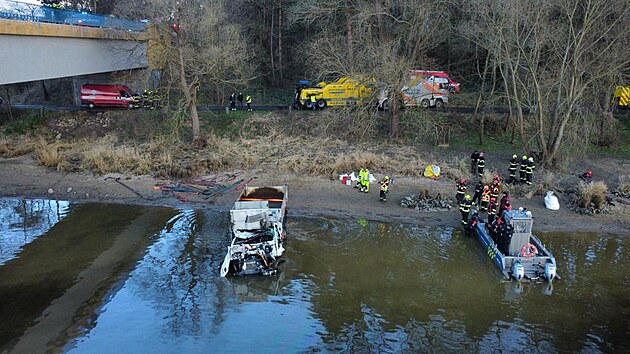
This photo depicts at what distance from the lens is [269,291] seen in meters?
13.7

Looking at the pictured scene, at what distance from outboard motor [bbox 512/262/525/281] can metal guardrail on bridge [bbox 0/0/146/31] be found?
2102cm

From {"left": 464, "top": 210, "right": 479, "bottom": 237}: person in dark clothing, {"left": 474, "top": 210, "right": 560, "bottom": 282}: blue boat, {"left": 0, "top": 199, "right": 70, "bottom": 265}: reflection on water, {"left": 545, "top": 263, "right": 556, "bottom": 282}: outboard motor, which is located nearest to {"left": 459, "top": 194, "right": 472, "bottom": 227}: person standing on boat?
{"left": 464, "top": 210, "right": 479, "bottom": 237}: person in dark clothing

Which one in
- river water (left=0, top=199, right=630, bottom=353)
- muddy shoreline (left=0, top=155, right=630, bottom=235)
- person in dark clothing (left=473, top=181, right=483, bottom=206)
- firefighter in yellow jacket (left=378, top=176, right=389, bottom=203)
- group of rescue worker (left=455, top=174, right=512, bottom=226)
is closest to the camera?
river water (left=0, top=199, right=630, bottom=353)

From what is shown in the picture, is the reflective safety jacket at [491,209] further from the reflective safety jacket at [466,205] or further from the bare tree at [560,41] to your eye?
the bare tree at [560,41]

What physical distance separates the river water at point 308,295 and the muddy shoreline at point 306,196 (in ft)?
3.20

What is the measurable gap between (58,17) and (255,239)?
16466mm

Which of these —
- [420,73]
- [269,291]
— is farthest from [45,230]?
[420,73]

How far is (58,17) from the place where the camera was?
23.5 meters

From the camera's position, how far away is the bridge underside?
66.3 ft

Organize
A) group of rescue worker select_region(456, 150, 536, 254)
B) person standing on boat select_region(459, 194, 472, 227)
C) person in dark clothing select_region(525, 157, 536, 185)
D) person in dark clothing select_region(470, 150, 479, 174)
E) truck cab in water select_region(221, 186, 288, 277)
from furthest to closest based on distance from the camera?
person in dark clothing select_region(470, 150, 479, 174) < person in dark clothing select_region(525, 157, 536, 185) < person standing on boat select_region(459, 194, 472, 227) < group of rescue worker select_region(456, 150, 536, 254) < truck cab in water select_region(221, 186, 288, 277)

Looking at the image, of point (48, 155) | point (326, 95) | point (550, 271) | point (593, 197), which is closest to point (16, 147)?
point (48, 155)

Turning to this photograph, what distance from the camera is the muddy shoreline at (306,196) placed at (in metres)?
18.6

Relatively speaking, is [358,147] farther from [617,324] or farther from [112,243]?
[617,324]

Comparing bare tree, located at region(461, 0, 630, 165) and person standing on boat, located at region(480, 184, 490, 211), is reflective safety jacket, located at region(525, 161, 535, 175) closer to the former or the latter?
bare tree, located at region(461, 0, 630, 165)
